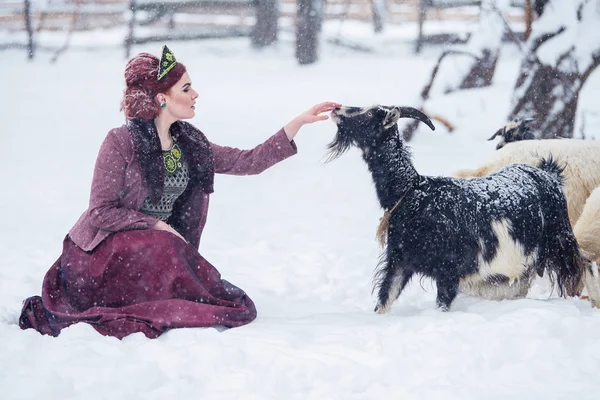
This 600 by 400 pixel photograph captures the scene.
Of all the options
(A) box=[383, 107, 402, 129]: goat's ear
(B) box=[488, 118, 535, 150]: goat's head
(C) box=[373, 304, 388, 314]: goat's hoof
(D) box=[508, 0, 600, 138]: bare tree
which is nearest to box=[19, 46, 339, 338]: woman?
(C) box=[373, 304, 388, 314]: goat's hoof

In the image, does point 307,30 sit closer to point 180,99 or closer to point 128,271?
point 180,99

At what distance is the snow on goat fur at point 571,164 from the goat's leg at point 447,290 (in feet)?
4.50

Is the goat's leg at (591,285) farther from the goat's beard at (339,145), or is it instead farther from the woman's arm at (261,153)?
the woman's arm at (261,153)

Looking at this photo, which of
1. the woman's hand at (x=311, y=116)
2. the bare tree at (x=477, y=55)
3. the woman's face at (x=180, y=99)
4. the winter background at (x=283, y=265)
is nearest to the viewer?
the winter background at (x=283, y=265)

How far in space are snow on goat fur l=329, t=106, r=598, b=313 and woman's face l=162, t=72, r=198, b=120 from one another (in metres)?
0.84

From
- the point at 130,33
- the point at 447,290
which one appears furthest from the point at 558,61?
the point at 130,33

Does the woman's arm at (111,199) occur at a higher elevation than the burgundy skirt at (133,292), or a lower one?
higher

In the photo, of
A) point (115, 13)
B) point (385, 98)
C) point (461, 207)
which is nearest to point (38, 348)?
point (461, 207)

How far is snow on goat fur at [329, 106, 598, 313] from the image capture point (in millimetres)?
3885

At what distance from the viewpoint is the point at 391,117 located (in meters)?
3.91

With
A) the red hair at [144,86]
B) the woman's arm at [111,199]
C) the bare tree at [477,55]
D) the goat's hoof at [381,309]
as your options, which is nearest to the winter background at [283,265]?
the goat's hoof at [381,309]

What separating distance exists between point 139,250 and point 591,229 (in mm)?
2820

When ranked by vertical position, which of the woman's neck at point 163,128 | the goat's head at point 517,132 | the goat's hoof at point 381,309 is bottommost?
the goat's hoof at point 381,309

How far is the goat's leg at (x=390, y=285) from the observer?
157 inches
